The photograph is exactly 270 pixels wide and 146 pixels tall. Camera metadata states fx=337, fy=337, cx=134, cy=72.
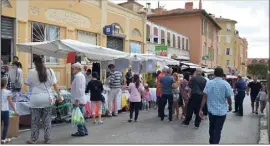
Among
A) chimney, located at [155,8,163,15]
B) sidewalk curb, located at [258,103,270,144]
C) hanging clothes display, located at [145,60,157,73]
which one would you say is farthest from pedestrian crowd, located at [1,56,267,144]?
chimney, located at [155,8,163,15]

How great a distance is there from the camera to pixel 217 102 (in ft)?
22.0

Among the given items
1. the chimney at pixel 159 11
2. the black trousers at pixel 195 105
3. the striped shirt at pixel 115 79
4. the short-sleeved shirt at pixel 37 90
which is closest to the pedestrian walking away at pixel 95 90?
the striped shirt at pixel 115 79

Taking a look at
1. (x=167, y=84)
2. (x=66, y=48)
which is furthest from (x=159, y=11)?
(x=66, y=48)

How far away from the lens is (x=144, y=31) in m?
24.4

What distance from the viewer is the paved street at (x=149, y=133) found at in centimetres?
780

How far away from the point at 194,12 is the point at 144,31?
16822 millimetres

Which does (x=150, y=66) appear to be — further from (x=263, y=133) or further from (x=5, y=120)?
(x=5, y=120)

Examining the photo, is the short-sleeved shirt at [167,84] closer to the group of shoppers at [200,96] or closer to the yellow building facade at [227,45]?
the group of shoppers at [200,96]

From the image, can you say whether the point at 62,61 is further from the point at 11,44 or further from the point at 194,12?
the point at 194,12

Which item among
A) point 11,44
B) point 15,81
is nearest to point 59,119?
point 15,81

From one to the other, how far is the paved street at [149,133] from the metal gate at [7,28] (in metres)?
5.34

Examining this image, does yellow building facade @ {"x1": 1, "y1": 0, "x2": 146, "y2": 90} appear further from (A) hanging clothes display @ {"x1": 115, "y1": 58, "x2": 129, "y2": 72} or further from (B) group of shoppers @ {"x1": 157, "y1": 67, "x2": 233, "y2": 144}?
(B) group of shoppers @ {"x1": 157, "y1": 67, "x2": 233, "y2": 144}

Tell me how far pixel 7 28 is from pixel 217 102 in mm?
9563

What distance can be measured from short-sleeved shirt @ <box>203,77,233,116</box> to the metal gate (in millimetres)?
9242
